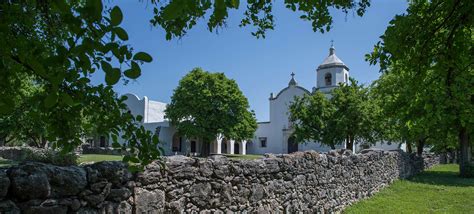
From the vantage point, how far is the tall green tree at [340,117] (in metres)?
26.6

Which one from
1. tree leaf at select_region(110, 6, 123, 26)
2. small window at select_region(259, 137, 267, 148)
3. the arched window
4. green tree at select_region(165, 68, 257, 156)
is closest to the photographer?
tree leaf at select_region(110, 6, 123, 26)

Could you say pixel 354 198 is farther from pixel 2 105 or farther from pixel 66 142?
pixel 2 105

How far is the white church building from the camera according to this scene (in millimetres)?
44406

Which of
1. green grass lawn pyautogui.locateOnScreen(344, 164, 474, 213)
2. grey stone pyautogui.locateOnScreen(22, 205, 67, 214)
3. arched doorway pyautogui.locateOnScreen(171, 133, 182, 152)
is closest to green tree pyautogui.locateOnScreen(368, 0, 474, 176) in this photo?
grey stone pyautogui.locateOnScreen(22, 205, 67, 214)

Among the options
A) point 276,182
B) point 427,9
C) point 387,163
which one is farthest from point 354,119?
point 427,9

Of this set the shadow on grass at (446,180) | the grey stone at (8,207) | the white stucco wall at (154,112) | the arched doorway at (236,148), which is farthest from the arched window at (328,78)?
the grey stone at (8,207)

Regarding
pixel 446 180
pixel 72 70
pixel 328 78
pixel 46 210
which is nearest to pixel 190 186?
pixel 46 210

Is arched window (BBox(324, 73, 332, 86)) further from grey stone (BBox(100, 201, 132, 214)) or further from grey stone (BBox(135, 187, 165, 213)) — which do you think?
grey stone (BBox(100, 201, 132, 214))

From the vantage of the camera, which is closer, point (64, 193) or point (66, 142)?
point (66, 142)

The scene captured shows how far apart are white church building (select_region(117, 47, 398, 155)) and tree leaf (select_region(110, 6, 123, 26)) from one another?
1605 inches

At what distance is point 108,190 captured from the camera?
4.20 m

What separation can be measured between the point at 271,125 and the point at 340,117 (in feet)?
78.4

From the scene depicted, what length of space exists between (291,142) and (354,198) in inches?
1480

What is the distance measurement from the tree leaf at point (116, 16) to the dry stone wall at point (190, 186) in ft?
7.72
